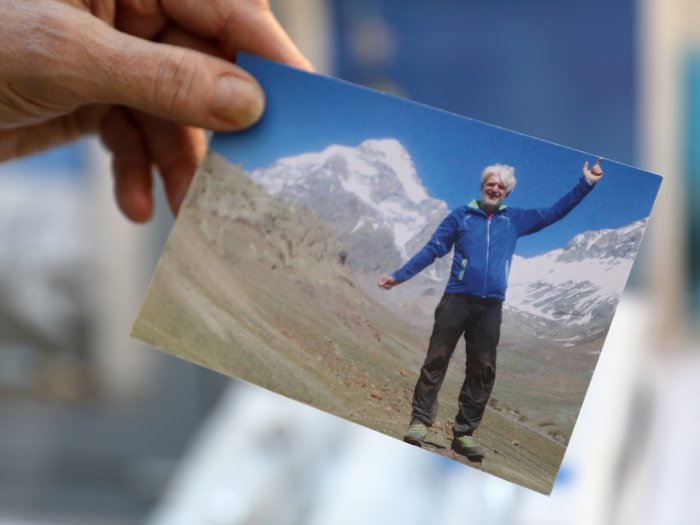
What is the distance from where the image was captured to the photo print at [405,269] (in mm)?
769

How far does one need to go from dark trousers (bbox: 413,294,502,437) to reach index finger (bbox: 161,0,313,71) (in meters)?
0.34

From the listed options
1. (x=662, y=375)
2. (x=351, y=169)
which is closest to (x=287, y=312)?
(x=351, y=169)

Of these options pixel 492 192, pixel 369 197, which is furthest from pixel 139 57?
pixel 492 192

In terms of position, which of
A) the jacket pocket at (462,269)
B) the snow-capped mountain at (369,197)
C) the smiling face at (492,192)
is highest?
the smiling face at (492,192)

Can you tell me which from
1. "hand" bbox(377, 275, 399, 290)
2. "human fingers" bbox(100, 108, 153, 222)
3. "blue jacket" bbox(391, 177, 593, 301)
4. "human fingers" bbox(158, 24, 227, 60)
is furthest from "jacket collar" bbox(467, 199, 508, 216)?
"human fingers" bbox(100, 108, 153, 222)

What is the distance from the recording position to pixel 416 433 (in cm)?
80

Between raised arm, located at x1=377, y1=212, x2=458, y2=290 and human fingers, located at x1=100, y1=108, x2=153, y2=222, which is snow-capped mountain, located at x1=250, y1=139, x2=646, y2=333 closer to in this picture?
raised arm, located at x1=377, y1=212, x2=458, y2=290

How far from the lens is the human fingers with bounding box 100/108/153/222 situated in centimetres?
114

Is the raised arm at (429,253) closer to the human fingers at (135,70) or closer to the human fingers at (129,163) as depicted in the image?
the human fingers at (135,70)

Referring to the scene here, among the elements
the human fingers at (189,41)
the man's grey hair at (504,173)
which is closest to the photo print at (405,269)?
the man's grey hair at (504,173)

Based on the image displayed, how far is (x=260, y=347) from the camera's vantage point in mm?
827

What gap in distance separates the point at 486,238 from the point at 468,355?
12cm

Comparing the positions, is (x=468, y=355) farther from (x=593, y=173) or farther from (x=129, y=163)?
(x=129, y=163)

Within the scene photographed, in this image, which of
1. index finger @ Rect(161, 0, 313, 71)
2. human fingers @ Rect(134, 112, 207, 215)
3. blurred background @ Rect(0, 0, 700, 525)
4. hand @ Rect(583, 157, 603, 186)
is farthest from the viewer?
blurred background @ Rect(0, 0, 700, 525)
